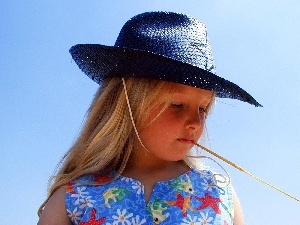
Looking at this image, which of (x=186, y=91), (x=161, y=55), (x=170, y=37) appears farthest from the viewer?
(x=170, y=37)

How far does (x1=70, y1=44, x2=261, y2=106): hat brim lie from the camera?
3.21m

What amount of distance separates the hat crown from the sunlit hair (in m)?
0.18

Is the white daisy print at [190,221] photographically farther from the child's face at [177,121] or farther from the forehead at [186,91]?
the forehead at [186,91]

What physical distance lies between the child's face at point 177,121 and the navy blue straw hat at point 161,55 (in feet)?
0.34

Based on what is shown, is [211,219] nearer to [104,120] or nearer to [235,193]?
[235,193]

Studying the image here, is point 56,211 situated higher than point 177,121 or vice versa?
point 177,121

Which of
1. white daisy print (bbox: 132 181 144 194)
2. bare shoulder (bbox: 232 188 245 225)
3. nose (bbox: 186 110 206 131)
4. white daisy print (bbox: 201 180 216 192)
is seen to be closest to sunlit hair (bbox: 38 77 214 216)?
white daisy print (bbox: 132 181 144 194)

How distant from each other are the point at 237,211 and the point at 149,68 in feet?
3.06

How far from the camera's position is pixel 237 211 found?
3588 mm

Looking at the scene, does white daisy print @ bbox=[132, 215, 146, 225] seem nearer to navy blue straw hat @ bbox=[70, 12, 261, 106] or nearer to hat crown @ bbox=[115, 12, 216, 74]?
navy blue straw hat @ bbox=[70, 12, 261, 106]

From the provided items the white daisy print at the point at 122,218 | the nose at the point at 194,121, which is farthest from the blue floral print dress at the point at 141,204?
the nose at the point at 194,121

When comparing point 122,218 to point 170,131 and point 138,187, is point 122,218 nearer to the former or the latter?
point 138,187

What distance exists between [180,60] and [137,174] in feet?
2.15

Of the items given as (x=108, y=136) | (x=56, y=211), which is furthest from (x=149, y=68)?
(x=56, y=211)
